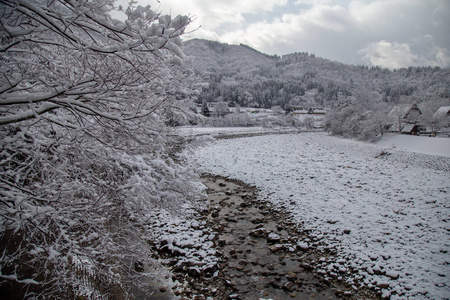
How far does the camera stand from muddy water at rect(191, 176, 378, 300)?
570 cm

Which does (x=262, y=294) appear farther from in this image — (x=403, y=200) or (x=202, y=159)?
(x=202, y=159)

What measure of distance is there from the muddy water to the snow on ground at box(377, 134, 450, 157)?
22.3m

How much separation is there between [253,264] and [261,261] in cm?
30

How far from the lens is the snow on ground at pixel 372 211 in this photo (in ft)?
20.1

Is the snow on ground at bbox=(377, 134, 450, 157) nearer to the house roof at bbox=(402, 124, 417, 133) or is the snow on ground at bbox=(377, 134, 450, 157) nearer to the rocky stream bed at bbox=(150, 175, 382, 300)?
the house roof at bbox=(402, 124, 417, 133)

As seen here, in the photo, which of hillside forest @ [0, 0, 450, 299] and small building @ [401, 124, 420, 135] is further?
→ small building @ [401, 124, 420, 135]

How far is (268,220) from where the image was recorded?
31.2 ft

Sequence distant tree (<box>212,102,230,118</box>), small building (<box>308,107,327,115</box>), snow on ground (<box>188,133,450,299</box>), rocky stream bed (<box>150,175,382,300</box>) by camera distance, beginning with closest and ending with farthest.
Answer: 1. rocky stream bed (<box>150,175,382,300</box>)
2. snow on ground (<box>188,133,450,299</box>)
3. distant tree (<box>212,102,230,118</box>)
4. small building (<box>308,107,327,115</box>)

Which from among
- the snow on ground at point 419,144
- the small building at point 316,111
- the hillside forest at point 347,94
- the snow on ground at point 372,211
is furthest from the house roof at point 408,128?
the small building at point 316,111

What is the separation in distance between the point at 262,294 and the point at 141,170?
4.52 metres

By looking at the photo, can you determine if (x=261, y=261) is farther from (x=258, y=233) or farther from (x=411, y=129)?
(x=411, y=129)

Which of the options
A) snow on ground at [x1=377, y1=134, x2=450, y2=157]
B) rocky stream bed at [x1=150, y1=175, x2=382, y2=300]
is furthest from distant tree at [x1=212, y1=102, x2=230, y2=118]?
rocky stream bed at [x1=150, y1=175, x2=382, y2=300]

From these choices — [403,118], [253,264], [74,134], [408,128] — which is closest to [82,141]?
[74,134]

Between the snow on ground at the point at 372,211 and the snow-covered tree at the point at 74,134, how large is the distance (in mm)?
1824
